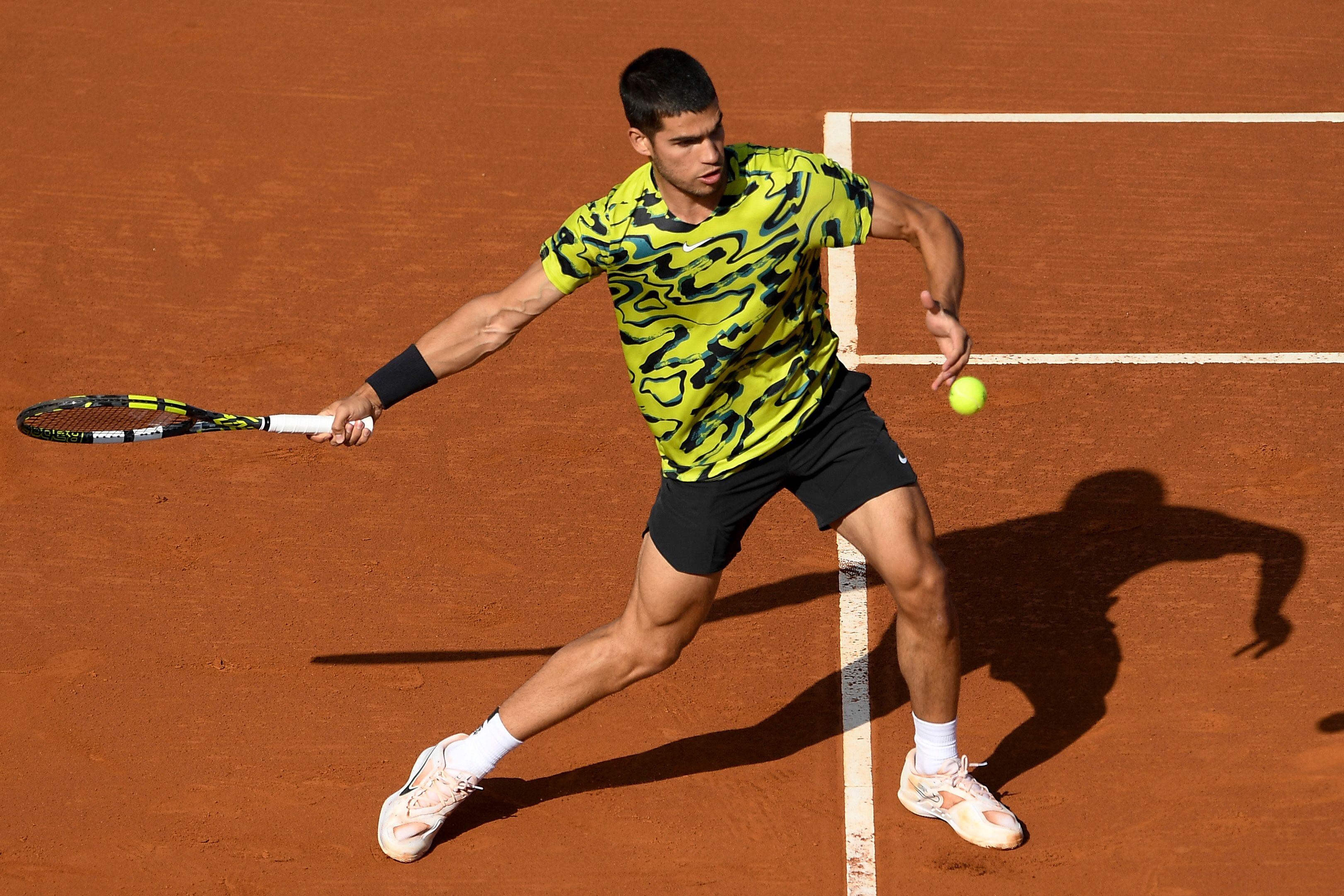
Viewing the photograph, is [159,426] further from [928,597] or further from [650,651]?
[928,597]

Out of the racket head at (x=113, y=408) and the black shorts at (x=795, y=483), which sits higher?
the racket head at (x=113, y=408)

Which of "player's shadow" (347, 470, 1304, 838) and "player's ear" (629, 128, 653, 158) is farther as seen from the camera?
"player's shadow" (347, 470, 1304, 838)

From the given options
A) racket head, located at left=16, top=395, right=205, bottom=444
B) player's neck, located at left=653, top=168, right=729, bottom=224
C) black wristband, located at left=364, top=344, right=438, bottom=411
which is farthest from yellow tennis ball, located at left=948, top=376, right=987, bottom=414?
racket head, located at left=16, top=395, right=205, bottom=444

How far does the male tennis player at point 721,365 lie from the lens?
436 centimetres

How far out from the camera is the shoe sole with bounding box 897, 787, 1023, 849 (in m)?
4.95

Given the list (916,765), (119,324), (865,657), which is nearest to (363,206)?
(119,324)

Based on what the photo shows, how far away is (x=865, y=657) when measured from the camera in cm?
580

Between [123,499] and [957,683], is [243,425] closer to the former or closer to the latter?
[123,499]

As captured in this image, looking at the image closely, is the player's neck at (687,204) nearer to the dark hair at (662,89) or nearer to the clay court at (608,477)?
the dark hair at (662,89)

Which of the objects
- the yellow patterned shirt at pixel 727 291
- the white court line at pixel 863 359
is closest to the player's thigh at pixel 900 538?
the yellow patterned shirt at pixel 727 291

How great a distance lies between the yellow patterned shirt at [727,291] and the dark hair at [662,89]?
0.23 m

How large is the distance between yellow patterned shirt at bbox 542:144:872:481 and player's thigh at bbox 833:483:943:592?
0.36 meters

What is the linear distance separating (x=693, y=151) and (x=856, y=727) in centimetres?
238

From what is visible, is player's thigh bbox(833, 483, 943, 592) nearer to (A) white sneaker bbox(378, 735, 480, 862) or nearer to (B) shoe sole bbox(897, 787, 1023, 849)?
(B) shoe sole bbox(897, 787, 1023, 849)
